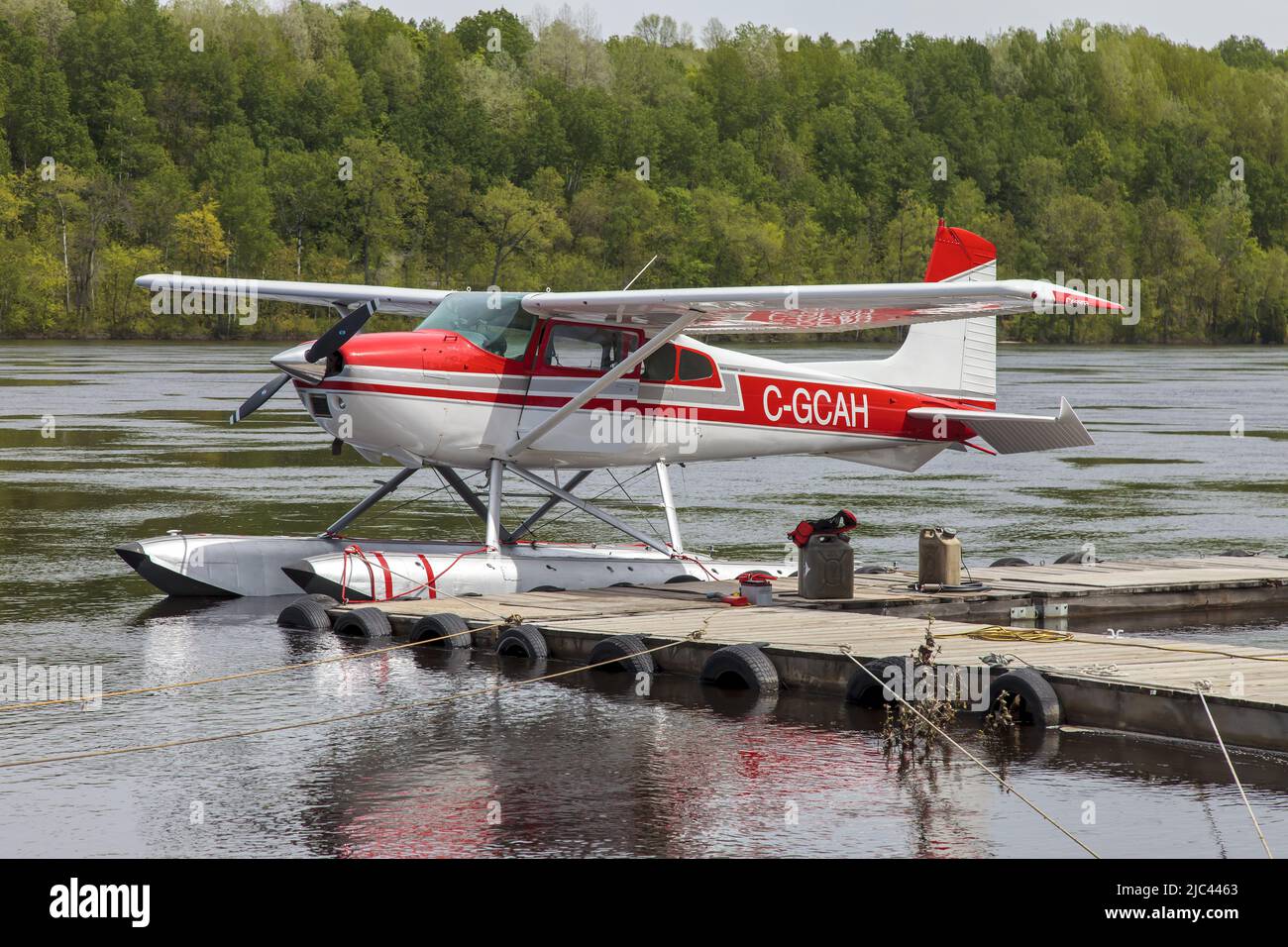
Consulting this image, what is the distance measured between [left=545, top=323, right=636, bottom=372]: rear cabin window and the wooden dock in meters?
1.86

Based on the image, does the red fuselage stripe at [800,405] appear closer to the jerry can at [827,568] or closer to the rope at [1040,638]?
the jerry can at [827,568]

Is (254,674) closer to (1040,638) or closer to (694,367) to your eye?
(1040,638)

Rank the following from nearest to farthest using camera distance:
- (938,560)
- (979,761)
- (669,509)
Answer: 1. (979,761)
2. (938,560)
3. (669,509)

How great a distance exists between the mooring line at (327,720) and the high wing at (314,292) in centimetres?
485

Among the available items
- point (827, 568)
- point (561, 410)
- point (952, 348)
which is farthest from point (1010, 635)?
point (952, 348)

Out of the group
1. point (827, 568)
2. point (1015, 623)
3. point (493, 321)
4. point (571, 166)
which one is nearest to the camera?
point (827, 568)

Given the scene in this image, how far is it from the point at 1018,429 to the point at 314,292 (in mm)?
6342

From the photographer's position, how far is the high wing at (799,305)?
12.0 meters

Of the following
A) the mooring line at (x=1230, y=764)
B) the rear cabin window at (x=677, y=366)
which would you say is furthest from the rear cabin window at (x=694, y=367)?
the mooring line at (x=1230, y=764)

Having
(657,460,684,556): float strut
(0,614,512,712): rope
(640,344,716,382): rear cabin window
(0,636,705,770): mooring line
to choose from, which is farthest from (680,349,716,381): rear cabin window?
(0,636,705,770): mooring line

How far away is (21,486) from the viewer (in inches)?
883

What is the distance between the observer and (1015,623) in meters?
13.1

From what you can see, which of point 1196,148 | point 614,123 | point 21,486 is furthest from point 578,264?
point 21,486
